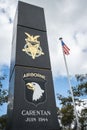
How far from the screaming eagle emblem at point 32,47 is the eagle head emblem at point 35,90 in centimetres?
182

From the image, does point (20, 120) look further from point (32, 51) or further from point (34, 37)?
point (34, 37)

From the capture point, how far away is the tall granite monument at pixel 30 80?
31.1 ft

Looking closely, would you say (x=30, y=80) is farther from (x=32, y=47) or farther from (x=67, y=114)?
(x=67, y=114)

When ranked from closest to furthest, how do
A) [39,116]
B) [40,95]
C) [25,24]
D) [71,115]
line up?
[39,116]
[40,95]
[25,24]
[71,115]

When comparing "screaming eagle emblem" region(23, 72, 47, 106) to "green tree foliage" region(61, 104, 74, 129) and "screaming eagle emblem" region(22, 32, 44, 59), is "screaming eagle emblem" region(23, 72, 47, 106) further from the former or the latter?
"green tree foliage" region(61, 104, 74, 129)

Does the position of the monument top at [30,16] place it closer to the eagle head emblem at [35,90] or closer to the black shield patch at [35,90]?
the black shield patch at [35,90]

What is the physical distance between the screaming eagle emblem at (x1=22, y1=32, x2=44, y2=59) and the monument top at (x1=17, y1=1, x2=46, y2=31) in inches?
37.2

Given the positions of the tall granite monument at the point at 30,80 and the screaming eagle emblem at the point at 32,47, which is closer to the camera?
the tall granite monument at the point at 30,80

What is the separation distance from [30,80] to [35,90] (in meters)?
0.60

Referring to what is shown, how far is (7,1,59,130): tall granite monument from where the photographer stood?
948 cm

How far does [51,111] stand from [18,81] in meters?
2.32

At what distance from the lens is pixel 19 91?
9922mm

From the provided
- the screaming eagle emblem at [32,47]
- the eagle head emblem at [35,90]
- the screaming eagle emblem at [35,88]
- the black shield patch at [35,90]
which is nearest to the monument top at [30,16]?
the screaming eagle emblem at [32,47]

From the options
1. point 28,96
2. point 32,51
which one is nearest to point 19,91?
point 28,96
